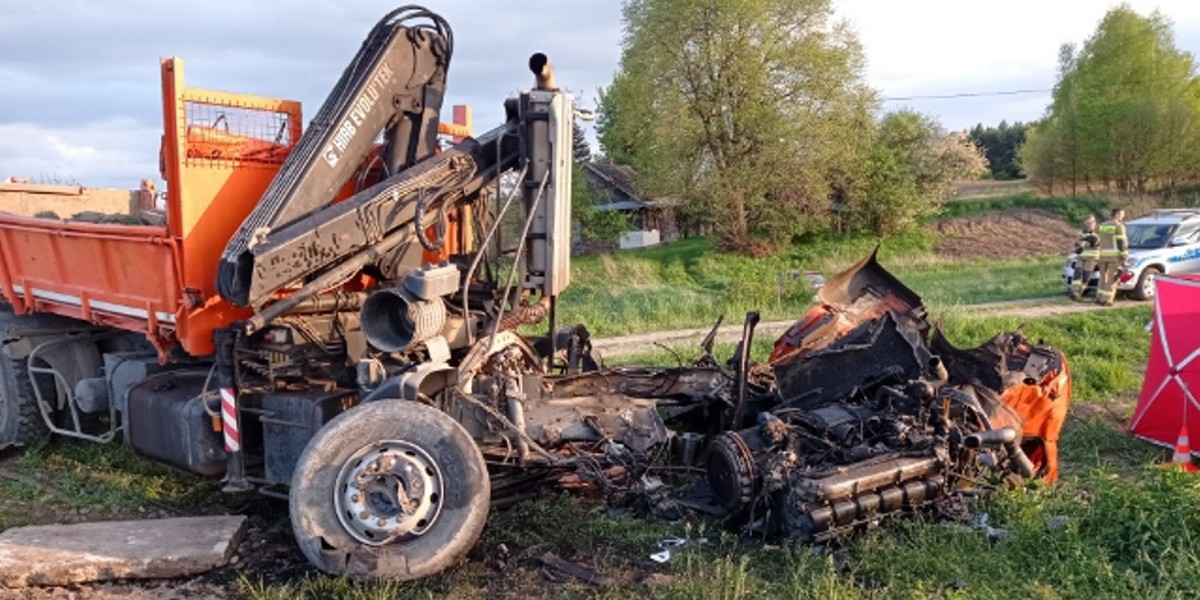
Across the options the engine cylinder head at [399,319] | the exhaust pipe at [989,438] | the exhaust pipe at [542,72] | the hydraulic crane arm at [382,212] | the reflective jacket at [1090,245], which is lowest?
the exhaust pipe at [989,438]

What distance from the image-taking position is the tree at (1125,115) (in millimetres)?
39562

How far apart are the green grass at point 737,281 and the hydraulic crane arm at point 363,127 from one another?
9.72 meters

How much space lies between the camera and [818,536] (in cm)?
509

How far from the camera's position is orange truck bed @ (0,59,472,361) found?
19.6ft

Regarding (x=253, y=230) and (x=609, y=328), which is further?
(x=609, y=328)

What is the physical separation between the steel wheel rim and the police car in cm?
1675

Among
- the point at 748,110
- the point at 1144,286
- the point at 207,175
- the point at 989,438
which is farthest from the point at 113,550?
the point at 748,110

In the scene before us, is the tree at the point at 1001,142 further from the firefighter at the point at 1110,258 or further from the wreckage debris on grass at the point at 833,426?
the wreckage debris on grass at the point at 833,426

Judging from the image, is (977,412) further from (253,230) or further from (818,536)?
(253,230)

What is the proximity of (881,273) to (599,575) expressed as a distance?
3741 mm

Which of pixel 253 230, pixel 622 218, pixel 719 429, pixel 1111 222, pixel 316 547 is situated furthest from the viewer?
pixel 622 218

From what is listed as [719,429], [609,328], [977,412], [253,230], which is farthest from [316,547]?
[609,328]

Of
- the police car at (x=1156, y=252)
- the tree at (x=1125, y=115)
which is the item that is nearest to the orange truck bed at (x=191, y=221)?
the police car at (x=1156, y=252)

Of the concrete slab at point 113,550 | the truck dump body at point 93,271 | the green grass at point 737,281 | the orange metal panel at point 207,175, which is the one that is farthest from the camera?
the green grass at point 737,281
